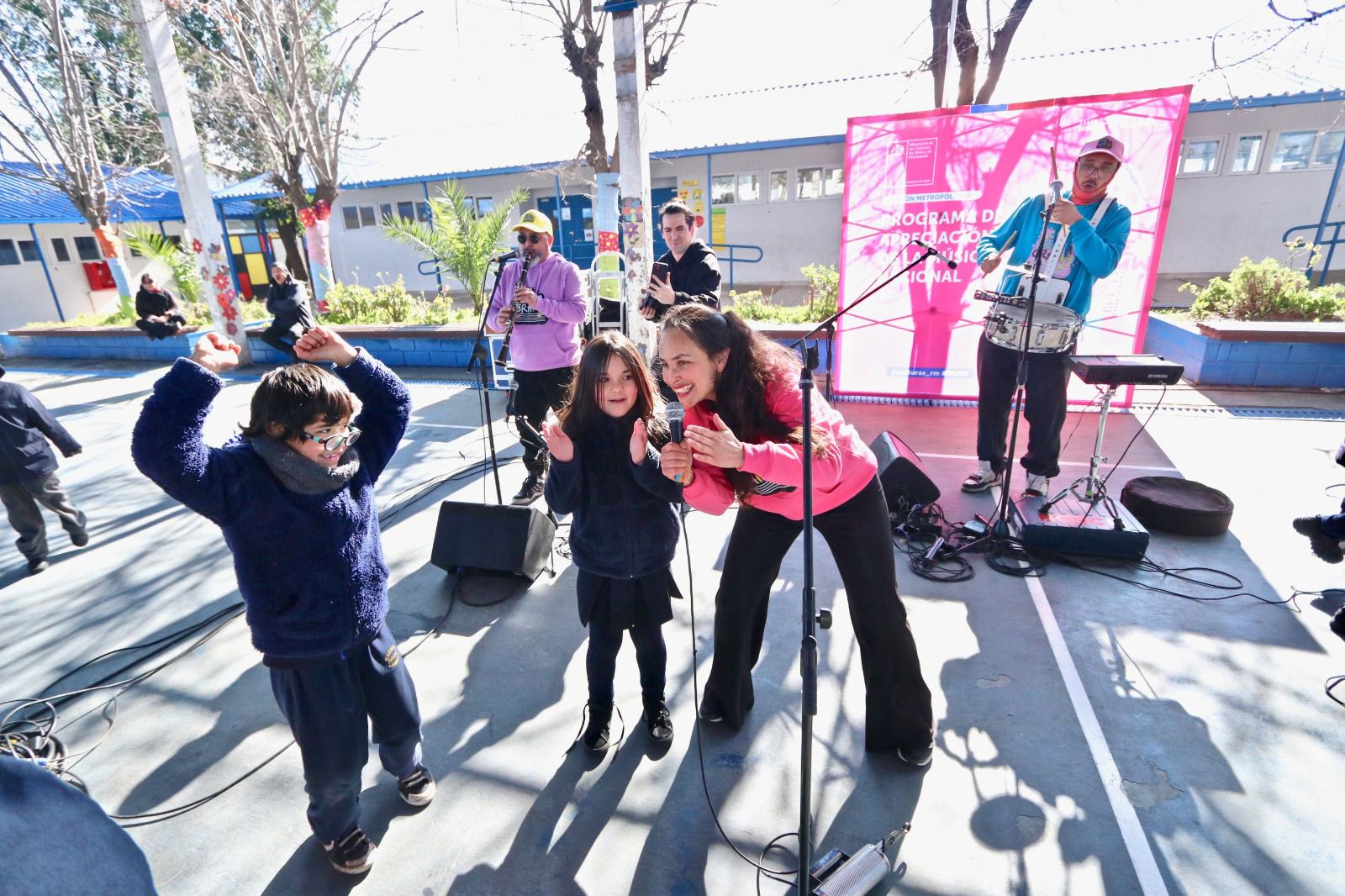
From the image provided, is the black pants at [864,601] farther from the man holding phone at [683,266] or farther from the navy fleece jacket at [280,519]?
the man holding phone at [683,266]

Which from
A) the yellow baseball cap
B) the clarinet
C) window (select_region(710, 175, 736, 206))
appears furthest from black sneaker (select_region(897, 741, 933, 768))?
window (select_region(710, 175, 736, 206))

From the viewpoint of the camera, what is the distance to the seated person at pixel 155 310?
11.4m

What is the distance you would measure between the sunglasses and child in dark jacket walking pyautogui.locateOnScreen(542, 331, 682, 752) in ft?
2.03

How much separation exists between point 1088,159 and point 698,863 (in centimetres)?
448

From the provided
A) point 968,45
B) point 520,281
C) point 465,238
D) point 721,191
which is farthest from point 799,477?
point 721,191

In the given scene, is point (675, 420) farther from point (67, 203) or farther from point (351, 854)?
point (67, 203)

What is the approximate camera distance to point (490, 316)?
17.8 feet

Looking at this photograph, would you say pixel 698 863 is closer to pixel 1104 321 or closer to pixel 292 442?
pixel 292 442

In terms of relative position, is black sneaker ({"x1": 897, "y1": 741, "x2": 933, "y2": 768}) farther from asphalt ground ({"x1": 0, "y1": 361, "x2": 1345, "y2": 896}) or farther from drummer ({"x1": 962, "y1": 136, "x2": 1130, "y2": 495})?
drummer ({"x1": 962, "y1": 136, "x2": 1130, "y2": 495})

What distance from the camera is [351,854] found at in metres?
2.29

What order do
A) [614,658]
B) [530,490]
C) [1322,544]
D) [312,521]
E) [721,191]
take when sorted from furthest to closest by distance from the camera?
[721,191], [530,490], [1322,544], [614,658], [312,521]

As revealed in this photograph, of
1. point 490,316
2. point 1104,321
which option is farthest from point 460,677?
point 1104,321

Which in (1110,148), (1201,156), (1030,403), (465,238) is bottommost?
(1030,403)

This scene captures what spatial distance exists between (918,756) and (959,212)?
224 inches
